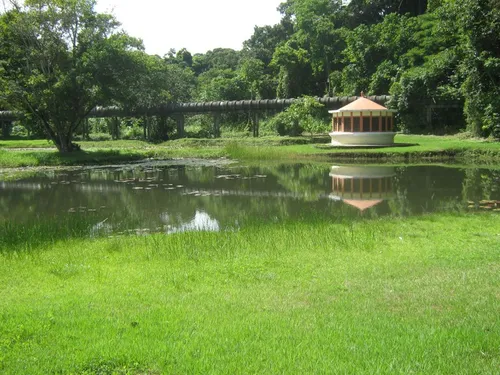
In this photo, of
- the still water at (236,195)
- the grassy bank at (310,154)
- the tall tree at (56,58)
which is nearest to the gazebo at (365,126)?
the grassy bank at (310,154)

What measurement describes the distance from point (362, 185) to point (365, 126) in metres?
15.2

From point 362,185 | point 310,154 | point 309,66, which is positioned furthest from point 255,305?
point 309,66

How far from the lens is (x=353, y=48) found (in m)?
49.0

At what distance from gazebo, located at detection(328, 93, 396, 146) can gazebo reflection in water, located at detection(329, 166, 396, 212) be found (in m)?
8.20

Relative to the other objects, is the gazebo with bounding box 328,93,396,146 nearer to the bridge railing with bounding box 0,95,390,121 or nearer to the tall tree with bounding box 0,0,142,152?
the bridge railing with bounding box 0,95,390,121

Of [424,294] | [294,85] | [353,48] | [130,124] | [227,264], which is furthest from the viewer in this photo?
[130,124]

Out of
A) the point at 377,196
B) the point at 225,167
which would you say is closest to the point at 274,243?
the point at 377,196

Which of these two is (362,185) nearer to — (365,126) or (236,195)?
(236,195)

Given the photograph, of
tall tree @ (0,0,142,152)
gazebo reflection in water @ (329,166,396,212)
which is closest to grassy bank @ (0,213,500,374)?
gazebo reflection in water @ (329,166,396,212)

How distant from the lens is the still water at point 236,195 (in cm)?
1290

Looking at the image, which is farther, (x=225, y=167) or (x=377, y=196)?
(x=225, y=167)

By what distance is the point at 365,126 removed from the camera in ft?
106

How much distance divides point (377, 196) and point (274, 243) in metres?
7.93

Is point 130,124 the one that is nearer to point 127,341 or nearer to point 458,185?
point 458,185
